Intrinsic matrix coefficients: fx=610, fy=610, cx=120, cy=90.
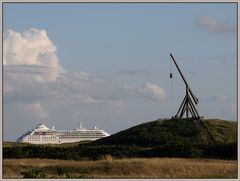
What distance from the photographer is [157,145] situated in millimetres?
49812

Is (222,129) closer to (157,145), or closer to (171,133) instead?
(171,133)

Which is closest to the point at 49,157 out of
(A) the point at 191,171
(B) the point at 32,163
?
(B) the point at 32,163

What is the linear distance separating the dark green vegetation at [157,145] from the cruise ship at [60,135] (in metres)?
48.9

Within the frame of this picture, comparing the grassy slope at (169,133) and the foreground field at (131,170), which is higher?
the grassy slope at (169,133)

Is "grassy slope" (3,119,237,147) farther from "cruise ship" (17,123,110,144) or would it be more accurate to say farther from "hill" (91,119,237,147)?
"cruise ship" (17,123,110,144)

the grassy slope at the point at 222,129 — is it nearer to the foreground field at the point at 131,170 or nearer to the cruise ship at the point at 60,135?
the foreground field at the point at 131,170

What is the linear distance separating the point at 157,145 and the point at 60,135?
193ft

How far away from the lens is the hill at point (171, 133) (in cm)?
5117

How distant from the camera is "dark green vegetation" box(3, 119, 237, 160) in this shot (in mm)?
41219

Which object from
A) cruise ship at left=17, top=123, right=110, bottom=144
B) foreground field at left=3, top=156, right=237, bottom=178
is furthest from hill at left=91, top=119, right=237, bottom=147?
cruise ship at left=17, top=123, right=110, bottom=144

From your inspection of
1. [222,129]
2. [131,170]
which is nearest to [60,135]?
[222,129]

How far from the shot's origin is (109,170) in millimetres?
30953

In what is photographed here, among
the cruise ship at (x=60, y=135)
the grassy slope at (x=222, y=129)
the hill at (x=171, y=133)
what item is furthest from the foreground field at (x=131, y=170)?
the cruise ship at (x=60, y=135)

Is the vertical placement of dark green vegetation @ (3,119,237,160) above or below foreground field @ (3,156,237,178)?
above
